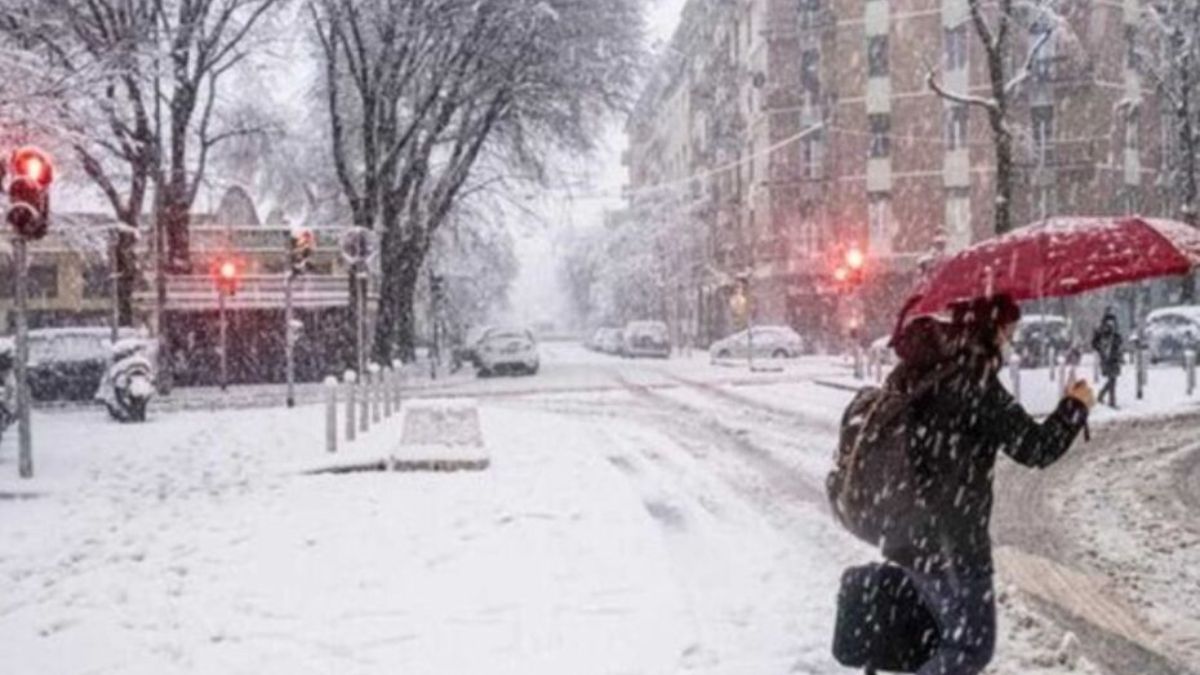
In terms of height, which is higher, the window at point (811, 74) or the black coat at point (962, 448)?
the window at point (811, 74)

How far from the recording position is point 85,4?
87.2 ft

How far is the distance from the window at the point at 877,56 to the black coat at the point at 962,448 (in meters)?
50.7

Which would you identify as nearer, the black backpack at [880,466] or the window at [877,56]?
the black backpack at [880,466]

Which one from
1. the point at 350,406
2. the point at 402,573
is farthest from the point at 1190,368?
the point at 402,573

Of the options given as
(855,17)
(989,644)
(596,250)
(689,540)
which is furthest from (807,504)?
(596,250)

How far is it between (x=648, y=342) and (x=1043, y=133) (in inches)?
750

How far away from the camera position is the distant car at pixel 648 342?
56250mm

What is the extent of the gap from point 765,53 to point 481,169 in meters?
22.1

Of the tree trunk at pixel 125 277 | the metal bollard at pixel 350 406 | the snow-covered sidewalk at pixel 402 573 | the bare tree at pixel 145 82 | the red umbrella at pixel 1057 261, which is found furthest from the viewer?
the tree trunk at pixel 125 277

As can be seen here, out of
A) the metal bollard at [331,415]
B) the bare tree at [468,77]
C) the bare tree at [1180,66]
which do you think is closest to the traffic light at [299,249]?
the bare tree at [468,77]

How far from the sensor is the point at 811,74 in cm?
5462

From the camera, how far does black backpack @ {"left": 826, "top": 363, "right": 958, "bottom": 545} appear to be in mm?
3912

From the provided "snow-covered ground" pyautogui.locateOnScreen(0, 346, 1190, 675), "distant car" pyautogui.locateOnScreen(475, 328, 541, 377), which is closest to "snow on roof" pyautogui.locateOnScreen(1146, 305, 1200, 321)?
"distant car" pyautogui.locateOnScreen(475, 328, 541, 377)

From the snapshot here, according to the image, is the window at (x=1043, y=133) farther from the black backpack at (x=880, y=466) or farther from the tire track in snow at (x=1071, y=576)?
the black backpack at (x=880, y=466)
